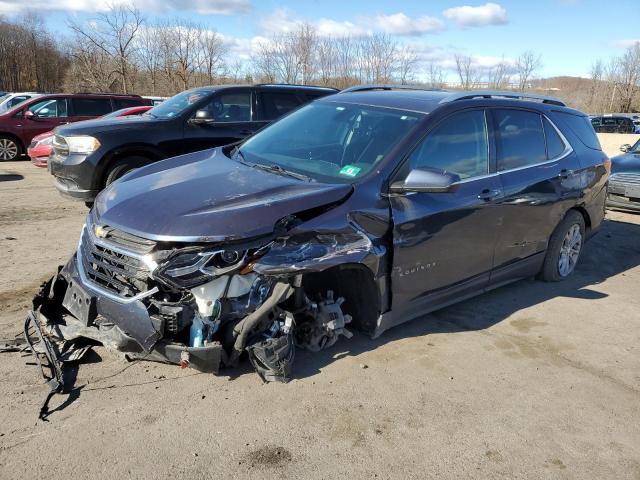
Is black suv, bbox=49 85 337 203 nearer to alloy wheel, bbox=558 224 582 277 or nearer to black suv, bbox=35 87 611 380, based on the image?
black suv, bbox=35 87 611 380

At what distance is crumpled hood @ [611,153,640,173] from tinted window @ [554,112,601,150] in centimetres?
391

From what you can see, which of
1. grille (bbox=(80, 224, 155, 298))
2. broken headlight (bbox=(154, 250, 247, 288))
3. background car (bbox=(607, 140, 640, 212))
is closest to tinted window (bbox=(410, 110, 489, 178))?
broken headlight (bbox=(154, 250, 247, 288))

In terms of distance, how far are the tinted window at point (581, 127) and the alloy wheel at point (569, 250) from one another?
3.06ft

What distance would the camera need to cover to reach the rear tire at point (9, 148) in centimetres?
1403

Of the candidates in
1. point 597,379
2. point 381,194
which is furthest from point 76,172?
point 597,379

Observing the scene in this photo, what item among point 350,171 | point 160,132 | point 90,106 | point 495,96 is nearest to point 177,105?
point 160,132

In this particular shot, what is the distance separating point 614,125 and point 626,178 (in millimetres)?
18547

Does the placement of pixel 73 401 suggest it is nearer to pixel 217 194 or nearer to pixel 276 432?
pixel 276 432

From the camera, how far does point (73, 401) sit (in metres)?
3.15

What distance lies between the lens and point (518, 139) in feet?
15.7

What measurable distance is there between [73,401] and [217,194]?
1.49 m

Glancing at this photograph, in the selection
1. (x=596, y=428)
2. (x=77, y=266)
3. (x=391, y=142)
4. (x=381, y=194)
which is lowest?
(x=596, y=428)

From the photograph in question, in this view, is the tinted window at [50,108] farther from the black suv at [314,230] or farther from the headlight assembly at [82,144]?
the black suv at [314,230]

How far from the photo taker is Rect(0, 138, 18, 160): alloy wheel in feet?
46.1
